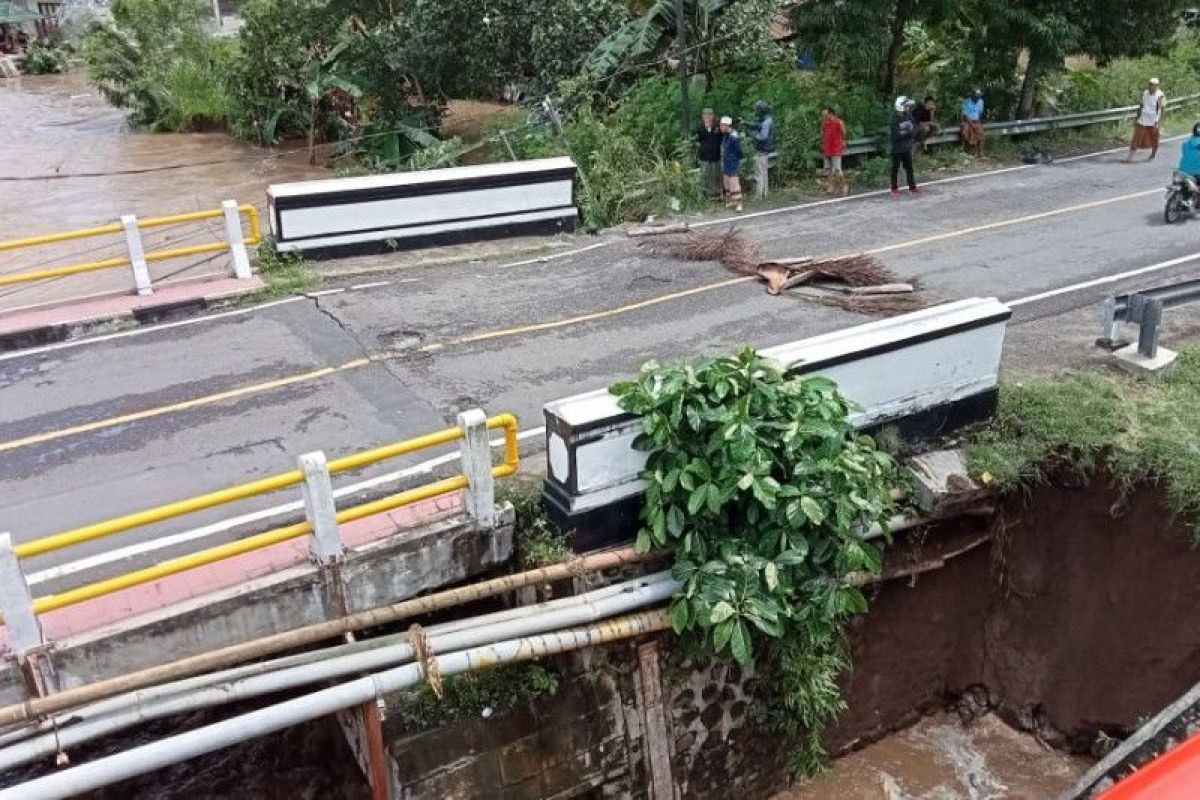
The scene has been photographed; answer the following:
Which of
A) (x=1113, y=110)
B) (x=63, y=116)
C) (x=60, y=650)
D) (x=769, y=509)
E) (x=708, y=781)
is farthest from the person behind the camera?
(x=63, y=116)

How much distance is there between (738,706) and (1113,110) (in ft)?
62.4

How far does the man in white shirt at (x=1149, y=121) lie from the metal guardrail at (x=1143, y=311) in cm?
1009

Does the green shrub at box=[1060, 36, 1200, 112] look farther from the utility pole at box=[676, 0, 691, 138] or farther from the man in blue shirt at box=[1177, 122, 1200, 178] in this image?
the utility pole at box=[676, 0, 691, 138]

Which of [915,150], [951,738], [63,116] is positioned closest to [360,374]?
[951,738]

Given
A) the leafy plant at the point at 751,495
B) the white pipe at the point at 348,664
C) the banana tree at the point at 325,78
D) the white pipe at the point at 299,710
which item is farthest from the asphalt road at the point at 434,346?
the banana tree at the point at 325,78

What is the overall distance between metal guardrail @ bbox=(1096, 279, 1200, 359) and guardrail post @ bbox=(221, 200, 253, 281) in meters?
9.33

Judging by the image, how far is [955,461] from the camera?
8.71 m

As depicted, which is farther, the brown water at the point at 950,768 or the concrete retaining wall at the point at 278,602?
the brown water at the point at 950,768

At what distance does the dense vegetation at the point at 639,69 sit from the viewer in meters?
18.4

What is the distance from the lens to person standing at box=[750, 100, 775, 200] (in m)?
16.9

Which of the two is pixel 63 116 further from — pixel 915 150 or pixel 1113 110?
pixel 1113 110

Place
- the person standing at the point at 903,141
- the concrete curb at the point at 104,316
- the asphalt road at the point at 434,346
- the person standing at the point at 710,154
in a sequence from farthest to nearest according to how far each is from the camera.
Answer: the person standing at the point at 903,141, the person standing at the point at 710,154, the concrete curb at the point at 104,316, the asphalt road at the point at 434,346

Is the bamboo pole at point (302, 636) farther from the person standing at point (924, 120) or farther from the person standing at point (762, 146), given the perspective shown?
the person standing at point (924, 120)

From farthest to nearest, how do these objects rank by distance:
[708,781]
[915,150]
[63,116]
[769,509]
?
[63,116] < [915,150] < [708,781] < [769,509]
